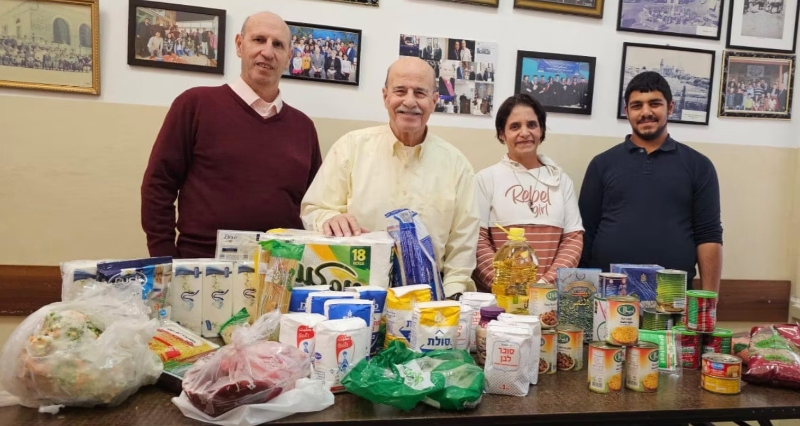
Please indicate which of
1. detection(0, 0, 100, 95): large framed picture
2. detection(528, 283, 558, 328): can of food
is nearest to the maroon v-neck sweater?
detection(0, 0, 100, 95): large framed picture

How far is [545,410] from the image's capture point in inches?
47.1

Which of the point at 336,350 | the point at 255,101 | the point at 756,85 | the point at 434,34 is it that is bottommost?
the point at 336,350

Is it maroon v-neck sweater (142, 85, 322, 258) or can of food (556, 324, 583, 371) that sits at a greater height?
maroon v-neck sweater (142, 85, 322, 258)

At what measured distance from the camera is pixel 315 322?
126cm

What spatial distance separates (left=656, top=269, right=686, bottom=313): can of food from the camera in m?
1.56

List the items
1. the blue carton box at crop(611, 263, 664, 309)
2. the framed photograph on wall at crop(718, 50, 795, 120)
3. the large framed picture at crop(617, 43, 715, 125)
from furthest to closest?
the framed photograph on wall at crop(718, 50, 795, 120) < the large framed picture at crop(617, 43, 715, 125) < the blue carton box at crop(611, 263, 664, 309)

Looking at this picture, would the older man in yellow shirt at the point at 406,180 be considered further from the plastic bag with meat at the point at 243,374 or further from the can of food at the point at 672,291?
the plastic bag with meat at the point at 243,374

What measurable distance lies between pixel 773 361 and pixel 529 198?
1271 mm

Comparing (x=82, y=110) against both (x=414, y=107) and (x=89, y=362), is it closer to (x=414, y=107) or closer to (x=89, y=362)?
(x=414, y=107)

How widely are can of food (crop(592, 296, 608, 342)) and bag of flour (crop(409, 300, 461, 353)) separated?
416 millimetres

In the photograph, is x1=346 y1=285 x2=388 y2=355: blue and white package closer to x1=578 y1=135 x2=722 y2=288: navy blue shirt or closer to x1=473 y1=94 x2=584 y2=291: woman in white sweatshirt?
x1=473 y1=94 x2=584 y2=291: woman in white sweatshirt

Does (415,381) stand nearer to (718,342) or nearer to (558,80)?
(718,342)

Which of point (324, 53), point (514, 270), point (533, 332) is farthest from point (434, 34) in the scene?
point (533, 332)

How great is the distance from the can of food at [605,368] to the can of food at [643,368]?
1.2 inches
